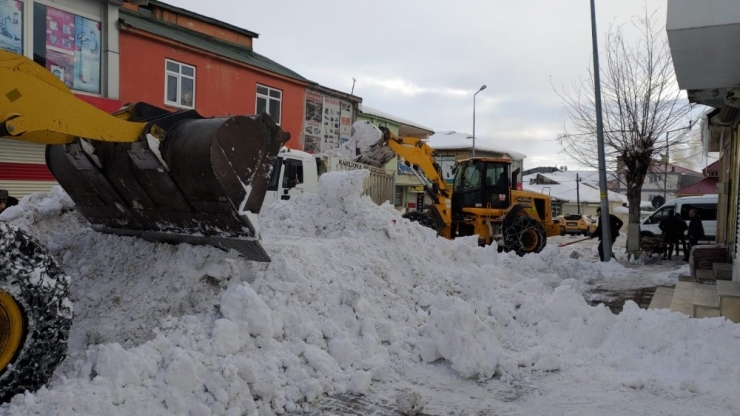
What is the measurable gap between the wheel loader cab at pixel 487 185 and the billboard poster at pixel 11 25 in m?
11.1

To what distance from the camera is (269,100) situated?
66.9 feet

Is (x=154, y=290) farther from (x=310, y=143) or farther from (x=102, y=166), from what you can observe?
(x=310, y=143)

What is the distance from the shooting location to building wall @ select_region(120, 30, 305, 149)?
15547 millimetres

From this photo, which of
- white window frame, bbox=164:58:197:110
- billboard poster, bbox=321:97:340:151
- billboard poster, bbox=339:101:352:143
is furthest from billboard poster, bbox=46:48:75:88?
billboard poster, bbox=339:101:352:143

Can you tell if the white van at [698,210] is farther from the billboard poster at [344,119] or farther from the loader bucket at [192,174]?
the loader bucket at [192,174]

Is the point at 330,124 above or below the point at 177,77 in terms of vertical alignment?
below

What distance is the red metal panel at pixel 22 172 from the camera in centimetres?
1284

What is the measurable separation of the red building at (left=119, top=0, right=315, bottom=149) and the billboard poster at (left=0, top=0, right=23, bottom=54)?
2.62 meters

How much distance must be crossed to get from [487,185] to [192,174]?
11.6 meters

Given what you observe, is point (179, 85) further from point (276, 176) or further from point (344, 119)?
point (344, 119)

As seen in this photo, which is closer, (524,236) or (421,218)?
(421,218)

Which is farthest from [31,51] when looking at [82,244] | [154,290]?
[154,290]

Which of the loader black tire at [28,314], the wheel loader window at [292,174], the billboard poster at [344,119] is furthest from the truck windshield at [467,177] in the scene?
the loader black tire at [28,314]

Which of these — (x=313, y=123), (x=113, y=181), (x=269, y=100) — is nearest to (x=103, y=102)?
(x=269, y=100)
